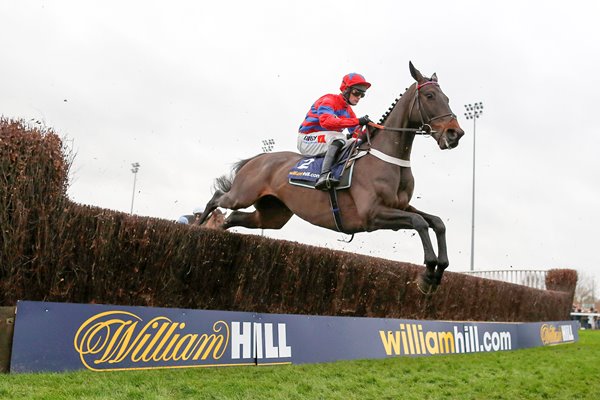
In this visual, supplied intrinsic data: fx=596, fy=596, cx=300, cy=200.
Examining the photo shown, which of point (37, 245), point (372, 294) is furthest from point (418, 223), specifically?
point (372, 294)

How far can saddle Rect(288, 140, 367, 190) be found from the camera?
590 cm

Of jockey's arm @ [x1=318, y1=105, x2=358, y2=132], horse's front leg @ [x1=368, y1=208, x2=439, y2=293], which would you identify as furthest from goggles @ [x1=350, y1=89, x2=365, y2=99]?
horse's front leg @ [x1=368, y1=208, x2=439, y2=293]

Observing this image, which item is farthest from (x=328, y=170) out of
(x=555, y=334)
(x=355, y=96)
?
(x=555, y=334)

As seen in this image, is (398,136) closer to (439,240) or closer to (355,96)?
(355,96)

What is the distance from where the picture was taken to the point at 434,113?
5.59 metres

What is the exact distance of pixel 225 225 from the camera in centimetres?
725

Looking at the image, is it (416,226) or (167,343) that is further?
(167,343)

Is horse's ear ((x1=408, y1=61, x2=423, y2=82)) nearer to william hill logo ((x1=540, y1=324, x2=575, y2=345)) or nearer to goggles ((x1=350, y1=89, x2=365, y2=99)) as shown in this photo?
goggles ((x1=350, y1=89, x2=365, y2=99))

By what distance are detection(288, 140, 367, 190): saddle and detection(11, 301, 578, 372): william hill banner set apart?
174 centimetres

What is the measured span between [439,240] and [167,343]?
Result: 9.39 ft

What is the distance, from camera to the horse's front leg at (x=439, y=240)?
529 centimetres

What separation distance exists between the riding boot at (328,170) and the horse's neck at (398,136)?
397 mm

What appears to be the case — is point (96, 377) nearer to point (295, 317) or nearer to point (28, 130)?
point (28, 130)

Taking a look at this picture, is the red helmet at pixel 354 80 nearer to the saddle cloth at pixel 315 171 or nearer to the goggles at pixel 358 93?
the goggles at pixel 358 93
